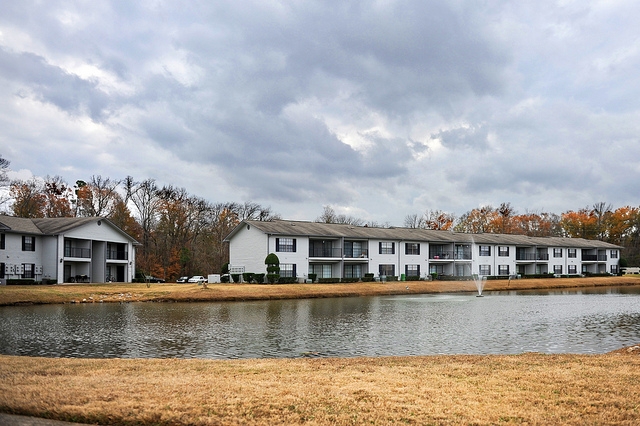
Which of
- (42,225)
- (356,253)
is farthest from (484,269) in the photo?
(42,225)

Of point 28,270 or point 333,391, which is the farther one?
point 28,270

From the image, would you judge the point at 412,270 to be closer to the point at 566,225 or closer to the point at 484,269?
the point at 484,269

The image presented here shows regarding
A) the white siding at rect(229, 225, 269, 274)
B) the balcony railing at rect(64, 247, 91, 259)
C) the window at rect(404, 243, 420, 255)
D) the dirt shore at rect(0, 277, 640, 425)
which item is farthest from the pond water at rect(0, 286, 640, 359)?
the window at rect(404, 243, 420, 255)

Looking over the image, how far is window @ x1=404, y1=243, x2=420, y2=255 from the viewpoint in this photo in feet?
226

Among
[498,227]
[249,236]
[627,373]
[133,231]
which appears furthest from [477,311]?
[498,227]

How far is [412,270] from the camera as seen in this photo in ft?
226

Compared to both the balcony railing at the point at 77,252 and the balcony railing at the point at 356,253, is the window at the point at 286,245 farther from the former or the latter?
the balcony railing at the point at 77,252

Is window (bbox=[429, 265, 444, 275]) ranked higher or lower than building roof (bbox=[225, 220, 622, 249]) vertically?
lower

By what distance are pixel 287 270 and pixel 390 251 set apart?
50.5 feet

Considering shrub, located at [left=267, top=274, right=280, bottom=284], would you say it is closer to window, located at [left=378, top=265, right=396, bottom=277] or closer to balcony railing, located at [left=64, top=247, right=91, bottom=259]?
window, located at [left=378, top=265, right=396, bottom=277]

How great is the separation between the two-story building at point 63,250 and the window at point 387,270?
97.3 ft

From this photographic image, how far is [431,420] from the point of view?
24.2ft

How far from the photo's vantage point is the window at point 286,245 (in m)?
57.9

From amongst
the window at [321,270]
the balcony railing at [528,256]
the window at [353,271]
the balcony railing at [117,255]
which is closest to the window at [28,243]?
the balcony railing at [117,255]
